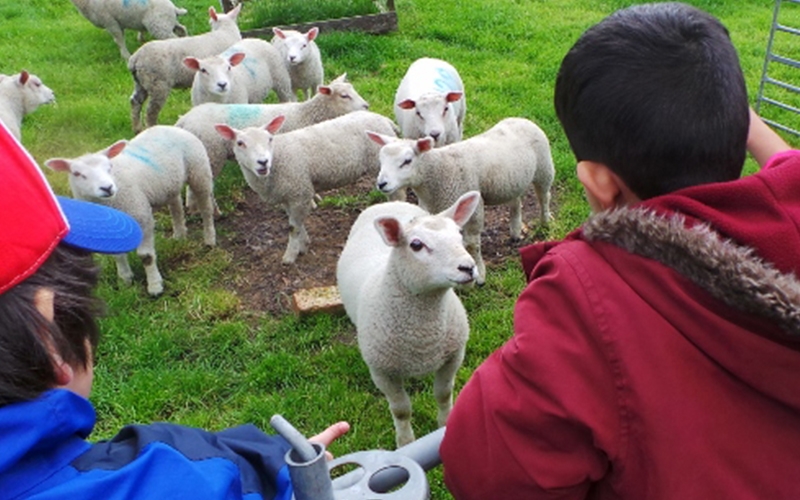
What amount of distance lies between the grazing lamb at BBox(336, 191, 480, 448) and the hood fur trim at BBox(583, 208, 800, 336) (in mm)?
1768

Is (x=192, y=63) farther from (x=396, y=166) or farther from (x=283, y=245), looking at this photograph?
(x=396, y=166)

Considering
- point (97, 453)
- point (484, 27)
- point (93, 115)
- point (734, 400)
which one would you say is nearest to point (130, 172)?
point (93, 115)

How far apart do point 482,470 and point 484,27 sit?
9.08m

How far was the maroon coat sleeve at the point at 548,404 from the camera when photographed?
3.93ft

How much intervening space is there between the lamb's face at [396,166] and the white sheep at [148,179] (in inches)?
58.7

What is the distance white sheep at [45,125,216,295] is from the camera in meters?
4.64

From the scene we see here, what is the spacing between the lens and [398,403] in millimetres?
3412

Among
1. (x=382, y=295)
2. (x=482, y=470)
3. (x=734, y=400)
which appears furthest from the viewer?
(x=382, y=295)

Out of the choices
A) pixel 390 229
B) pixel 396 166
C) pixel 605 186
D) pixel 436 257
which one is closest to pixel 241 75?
pixel 396 166

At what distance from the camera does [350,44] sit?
362 inches

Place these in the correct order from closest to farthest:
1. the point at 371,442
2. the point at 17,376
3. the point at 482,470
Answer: the point at 17,376 < the point at 482,470 < the point at 371,442

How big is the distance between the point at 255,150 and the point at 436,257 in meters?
2.51

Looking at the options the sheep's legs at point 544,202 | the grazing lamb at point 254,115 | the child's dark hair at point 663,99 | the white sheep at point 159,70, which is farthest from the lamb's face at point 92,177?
the child's dark hair at point 663,99

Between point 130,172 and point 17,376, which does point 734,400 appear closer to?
point 17,376
